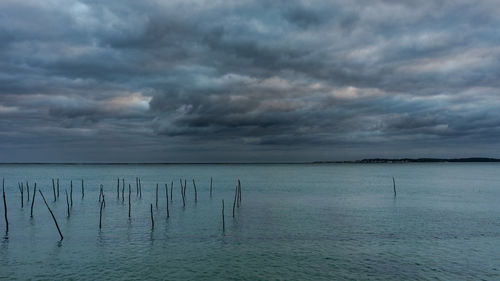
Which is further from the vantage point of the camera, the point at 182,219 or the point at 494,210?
the point at 494,210

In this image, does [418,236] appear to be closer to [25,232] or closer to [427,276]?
[427,276]

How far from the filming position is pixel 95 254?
28.0 meters

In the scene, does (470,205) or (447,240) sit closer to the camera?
(447,240)

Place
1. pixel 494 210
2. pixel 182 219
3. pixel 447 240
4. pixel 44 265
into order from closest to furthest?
pixel 44 265 → pixel 447 240 → pixel 182 219 → pixel 494 210

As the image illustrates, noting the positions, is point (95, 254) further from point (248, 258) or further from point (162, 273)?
point (248, 258)

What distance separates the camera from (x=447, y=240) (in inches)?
1303

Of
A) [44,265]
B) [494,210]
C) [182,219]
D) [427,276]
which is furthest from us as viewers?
[494,210]

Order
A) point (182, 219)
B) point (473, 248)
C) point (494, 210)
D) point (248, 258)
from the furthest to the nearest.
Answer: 1. point (494, 210)
2. point (182, 219)
3. point (473, 248)
4. point (248, 258)

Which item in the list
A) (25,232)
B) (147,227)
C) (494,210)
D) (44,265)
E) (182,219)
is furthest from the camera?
(494,210)

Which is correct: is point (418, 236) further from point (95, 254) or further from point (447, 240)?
point (95, 254)

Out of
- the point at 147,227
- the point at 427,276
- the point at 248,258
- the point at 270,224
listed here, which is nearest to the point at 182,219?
the point at 147,227

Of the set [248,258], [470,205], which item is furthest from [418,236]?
[470,205]

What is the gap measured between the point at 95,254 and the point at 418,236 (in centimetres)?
2773

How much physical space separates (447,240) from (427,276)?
38.3 ft
